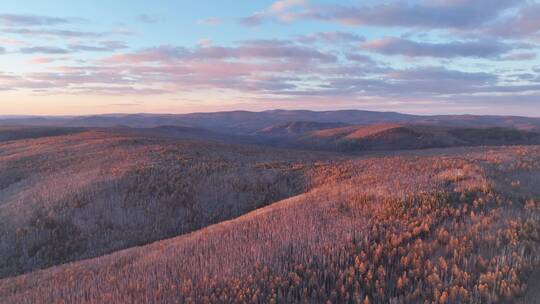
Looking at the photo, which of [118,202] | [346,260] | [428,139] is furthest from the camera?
[428,139]

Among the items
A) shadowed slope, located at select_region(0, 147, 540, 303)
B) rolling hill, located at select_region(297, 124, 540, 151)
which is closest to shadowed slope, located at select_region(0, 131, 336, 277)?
shadowed slope, located at select_region(0, 147, 540, 303)

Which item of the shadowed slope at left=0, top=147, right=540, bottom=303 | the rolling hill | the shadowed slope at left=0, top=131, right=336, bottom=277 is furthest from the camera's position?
the rolling hill

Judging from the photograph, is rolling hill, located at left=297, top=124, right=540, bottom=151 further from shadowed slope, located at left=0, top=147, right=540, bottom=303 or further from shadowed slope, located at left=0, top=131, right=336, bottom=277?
shadowed slope, located at left=0, top=147, right=540, bottom=303

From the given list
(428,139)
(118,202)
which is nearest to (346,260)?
(118,202)

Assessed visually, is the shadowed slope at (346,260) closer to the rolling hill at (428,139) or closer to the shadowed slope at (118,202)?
the shadowed slope at (118,202)

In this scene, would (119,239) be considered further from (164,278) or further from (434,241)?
(434,241)

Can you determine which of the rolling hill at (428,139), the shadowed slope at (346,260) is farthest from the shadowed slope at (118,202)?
the rolling hill at (428,139)

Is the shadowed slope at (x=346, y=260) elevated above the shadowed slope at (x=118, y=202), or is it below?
above

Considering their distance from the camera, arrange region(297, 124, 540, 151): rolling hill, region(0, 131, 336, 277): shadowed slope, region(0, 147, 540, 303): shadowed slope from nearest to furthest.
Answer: region(0, 147, 540, 303): shadowed slope → region(0, 131, 336, 277): shadowed slope → region(297, 124, 540, 151): rolling hill

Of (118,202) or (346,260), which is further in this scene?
(118,202)

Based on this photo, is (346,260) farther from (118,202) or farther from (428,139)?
(428,139)

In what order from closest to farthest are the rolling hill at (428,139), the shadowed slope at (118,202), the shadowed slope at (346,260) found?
1. the shadowed slope at (346,260)
2. the shadowed slope at (118,202)
3. the rolling hill at (428,139)

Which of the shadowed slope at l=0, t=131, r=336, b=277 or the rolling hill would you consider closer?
the shadowed slope at l=0, t=131, r=336, b=277
